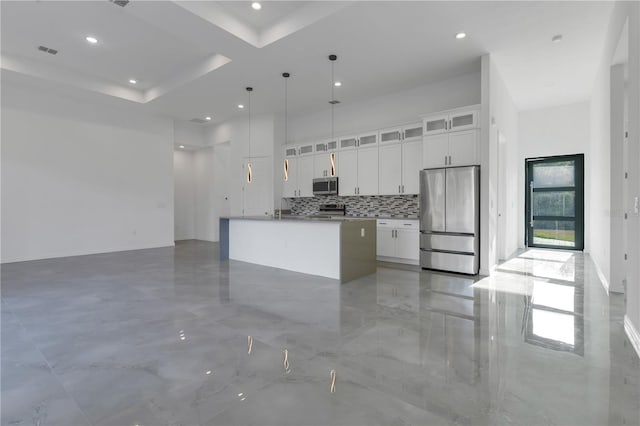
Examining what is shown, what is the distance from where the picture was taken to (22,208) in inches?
261

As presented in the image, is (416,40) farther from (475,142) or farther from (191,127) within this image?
(191,127)

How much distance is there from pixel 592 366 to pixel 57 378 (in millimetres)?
3658

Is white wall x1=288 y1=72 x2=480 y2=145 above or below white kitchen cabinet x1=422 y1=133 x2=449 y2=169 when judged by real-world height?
above

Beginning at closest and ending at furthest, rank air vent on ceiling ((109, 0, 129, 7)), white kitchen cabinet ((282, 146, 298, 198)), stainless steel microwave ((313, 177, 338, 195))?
air vent on ceiling ((109, 0, 129, 7)) → stainless steel microwave ((313, 177, 338, 195)) → white kitchen cabinet ((282, 146, 298, 198))

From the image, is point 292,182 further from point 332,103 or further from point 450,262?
point 450,262

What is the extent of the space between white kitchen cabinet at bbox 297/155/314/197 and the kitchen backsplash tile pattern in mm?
362

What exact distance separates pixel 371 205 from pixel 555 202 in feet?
16.3

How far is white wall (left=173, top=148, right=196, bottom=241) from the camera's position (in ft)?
35.3

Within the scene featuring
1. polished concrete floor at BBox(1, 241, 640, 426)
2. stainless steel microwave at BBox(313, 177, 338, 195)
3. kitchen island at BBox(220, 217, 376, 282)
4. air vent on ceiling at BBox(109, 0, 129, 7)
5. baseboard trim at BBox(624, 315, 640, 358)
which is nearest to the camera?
polished concrete floor at BBox(1, 241, 640, 426)

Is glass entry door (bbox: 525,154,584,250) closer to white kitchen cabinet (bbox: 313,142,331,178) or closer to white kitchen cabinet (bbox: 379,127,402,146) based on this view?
white kitchen cabinet (bbox: 379,127,402,146)

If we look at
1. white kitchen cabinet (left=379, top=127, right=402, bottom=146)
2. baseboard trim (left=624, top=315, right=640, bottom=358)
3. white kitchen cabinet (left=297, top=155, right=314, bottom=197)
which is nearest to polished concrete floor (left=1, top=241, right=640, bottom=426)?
baseboard trim (left=624, top=315, right=640, bottom=358)

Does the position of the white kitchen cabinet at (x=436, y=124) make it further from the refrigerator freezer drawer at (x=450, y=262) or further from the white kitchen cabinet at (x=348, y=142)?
the refrigerator freezer drawer at (x=450, y=262)

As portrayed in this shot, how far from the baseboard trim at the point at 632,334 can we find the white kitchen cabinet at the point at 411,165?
382 centimetres

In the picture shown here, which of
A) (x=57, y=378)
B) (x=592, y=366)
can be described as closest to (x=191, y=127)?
(x=57, y=378)
